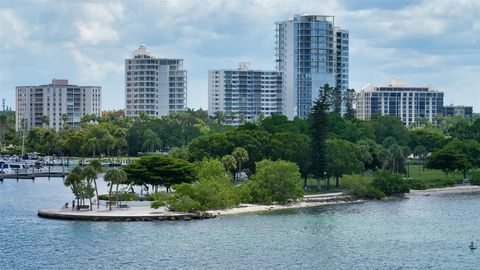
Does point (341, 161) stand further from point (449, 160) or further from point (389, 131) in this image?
point (389, 131)

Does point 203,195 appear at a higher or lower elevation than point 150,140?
lower

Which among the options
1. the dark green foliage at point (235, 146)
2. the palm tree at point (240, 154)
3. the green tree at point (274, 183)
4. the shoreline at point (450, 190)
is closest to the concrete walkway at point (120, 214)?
the green tree at point (274, 183)

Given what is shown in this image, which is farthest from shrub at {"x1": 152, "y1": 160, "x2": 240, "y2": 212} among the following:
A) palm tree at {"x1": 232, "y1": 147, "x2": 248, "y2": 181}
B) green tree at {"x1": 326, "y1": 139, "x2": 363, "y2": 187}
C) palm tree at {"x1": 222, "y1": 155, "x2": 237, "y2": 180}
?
green tree at {"x1": 326, "y1": 139, "x2": 363, "y2": 187}

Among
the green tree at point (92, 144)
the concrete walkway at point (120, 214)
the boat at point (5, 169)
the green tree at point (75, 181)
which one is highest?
the green tree at point (92, 144)

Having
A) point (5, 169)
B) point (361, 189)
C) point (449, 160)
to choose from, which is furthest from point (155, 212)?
point (5, 169)

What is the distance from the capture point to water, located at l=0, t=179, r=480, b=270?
231ft

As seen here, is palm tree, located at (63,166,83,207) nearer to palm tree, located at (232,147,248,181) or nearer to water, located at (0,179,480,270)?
water, located at (0,179,480,270)

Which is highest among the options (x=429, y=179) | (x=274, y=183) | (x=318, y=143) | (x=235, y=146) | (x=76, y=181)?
(x=318, y=143)

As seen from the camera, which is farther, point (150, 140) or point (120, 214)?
point (150, 140)

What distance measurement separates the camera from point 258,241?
79188 millimetres

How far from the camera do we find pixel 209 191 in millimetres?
95375

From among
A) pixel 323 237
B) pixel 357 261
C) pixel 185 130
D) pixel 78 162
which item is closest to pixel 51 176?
pixel 78 162

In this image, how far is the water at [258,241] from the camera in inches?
2768

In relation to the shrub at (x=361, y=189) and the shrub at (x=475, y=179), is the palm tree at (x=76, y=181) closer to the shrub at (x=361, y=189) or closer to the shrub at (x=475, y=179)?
the shrub at (x=361, y=189)
